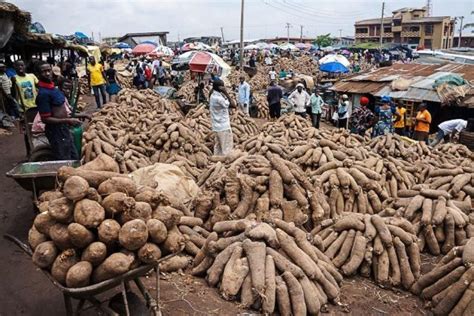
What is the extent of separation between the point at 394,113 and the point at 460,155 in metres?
3.72

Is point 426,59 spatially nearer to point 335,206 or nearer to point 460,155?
point 460,155

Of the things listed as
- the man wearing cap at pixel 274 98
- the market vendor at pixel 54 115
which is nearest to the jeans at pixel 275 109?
the man wearing cap at pixel 274 98

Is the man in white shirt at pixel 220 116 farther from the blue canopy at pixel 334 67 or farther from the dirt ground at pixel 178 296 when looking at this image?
the blue canopy at pixel 334 67

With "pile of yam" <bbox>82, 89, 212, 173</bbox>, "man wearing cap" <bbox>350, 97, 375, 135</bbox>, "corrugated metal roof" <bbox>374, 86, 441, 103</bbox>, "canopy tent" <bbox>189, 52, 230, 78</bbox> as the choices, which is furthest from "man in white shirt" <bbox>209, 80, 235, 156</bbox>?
"corrugated metal roof" <bbox>374, 86, 441, 103</bbox>

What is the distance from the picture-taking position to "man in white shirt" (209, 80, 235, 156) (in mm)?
9523

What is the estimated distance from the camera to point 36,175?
613 cm

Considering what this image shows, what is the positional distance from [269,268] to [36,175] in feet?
12.1

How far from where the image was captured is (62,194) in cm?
385

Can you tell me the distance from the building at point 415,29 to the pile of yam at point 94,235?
6898 centimetres

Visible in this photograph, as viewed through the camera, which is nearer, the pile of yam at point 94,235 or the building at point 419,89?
the pile of yam at point 94,235

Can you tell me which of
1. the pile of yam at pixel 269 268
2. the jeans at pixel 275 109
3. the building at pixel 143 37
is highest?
the building at pixel 143 37

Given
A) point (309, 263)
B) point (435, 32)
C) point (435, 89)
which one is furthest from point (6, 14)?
point (435, 32)

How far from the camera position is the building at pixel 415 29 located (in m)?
69.1

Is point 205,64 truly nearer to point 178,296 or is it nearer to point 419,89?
point 419,89
